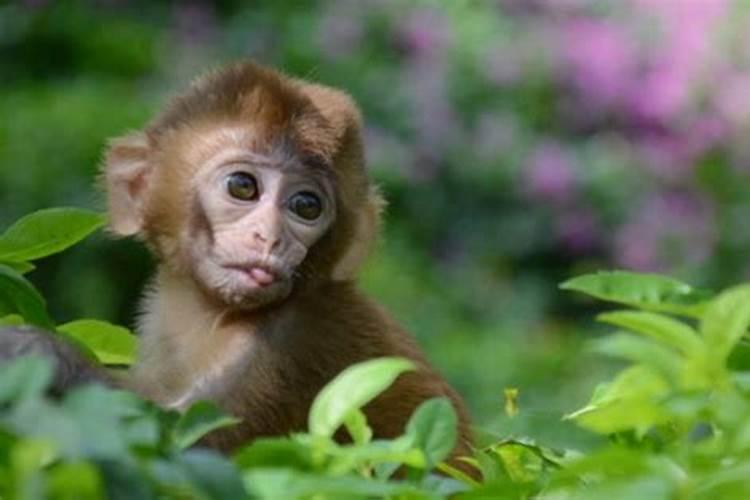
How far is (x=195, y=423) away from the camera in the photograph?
225cm

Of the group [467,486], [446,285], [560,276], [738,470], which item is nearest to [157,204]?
[467,486]

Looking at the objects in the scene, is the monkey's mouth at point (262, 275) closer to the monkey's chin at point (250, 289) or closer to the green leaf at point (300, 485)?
the monkey's chin at point (250, 289)

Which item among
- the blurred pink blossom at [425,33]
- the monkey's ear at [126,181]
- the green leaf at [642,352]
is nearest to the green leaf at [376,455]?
the green leaf at [642,352]

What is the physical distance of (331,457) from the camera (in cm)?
221

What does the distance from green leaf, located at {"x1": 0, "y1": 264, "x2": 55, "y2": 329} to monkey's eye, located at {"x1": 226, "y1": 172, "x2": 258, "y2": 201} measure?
1.18 meters

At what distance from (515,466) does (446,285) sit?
7.17m

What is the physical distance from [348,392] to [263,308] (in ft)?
6.80

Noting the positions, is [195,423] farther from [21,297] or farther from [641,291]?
[21,297]

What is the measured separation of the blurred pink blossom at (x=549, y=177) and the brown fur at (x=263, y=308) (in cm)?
589

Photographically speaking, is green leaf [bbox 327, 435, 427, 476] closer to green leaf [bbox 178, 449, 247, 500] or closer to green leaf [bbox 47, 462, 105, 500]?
green leaf [bbox 178, 449, 247, 500]

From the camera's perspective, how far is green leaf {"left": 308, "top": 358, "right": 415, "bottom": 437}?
2266 millimetres

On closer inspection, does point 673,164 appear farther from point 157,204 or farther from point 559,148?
point 157,204

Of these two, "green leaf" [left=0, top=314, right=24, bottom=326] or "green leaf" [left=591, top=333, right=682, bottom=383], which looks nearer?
"green leaf" [left=591, top=333, right=682, bottom=383]

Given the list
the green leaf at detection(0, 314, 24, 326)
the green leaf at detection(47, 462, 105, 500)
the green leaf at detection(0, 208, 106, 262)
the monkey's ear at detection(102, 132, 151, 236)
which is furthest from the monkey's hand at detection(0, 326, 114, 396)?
the green leaf at detection(47, 462, 105, 500)
